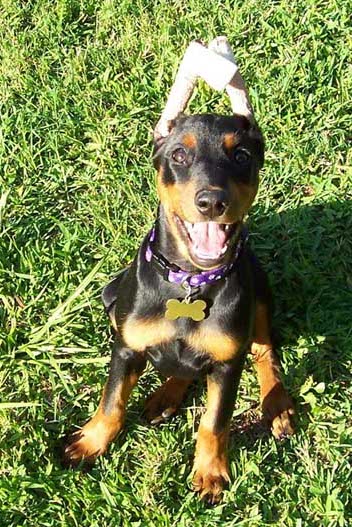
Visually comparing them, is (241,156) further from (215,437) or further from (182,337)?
(215,437)

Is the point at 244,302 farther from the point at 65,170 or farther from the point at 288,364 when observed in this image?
the point at 65,170

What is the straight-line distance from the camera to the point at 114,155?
5.20m

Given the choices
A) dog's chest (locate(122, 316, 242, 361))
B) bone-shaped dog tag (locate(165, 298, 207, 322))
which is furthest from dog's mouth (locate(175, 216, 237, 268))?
dog's chest (locate(122, 316, 242, 361))

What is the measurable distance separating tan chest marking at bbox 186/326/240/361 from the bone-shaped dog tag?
0.22ft

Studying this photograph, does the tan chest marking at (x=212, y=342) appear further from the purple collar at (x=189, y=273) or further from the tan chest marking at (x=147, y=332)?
the purple collar at (x=189, y=273)

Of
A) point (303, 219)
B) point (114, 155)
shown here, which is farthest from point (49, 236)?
point (303, 219)

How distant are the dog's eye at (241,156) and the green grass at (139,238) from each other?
129cm

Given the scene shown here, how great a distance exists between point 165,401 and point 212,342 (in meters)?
0.70

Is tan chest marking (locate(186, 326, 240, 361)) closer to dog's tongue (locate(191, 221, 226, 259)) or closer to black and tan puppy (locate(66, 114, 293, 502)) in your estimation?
black and tan puppy (locate(66, 114, 293, 502))

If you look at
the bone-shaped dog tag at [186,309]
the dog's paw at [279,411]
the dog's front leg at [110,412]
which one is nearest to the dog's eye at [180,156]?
the bone-shaped dog tag at [186,309]

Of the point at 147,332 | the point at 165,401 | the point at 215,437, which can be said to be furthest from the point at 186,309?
the point at 165,401

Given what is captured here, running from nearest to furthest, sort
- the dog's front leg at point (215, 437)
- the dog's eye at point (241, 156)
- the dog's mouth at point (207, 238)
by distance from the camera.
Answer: the dog's mouth at point (207, 238), the dog's eye at point (241, 156), the dog's front leg at point (215, 437)

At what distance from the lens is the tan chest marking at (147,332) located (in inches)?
138

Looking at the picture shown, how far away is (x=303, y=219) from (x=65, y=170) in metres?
1.43
